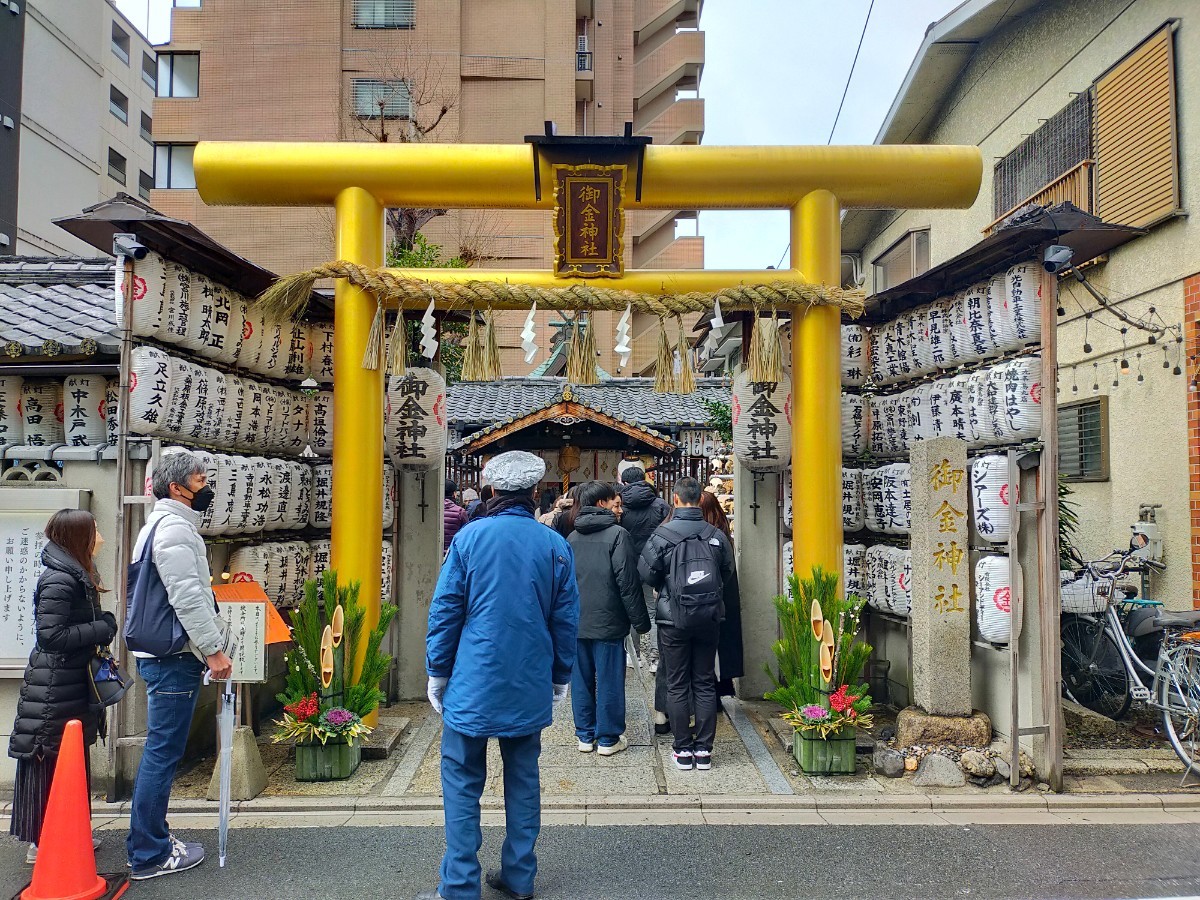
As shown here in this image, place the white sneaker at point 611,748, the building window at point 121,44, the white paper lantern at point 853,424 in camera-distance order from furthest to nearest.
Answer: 1. the building window at point 121,44
2. the white paper lantern at point 853,424
3. the white sneaker at point 611,748

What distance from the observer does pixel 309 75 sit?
26688 millimetres

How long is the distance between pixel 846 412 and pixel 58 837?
725cm

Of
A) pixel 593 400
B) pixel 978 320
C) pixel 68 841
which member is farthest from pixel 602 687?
pixel 593 400

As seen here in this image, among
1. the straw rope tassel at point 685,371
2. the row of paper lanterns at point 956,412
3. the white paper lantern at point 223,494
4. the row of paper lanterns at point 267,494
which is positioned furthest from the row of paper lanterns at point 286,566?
the row of paper lanterns at point 956,412

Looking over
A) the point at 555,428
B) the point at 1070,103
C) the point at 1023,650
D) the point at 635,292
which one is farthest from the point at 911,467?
the point at 555,428

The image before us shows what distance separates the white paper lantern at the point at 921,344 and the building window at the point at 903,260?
7.42 meters

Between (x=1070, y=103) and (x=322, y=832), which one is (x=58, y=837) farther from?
(x=1070, y=103)

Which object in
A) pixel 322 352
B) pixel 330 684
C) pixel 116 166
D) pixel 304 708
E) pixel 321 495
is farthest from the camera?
pixel 116 166

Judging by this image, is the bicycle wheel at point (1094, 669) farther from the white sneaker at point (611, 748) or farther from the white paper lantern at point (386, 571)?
the white paper lantern at point (386, 571)

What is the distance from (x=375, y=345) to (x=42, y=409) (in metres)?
2.68

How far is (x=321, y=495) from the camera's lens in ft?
27.2

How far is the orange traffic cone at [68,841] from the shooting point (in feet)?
14.2

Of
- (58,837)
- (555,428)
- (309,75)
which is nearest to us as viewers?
(58,837)

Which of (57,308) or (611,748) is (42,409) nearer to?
(57,308)
